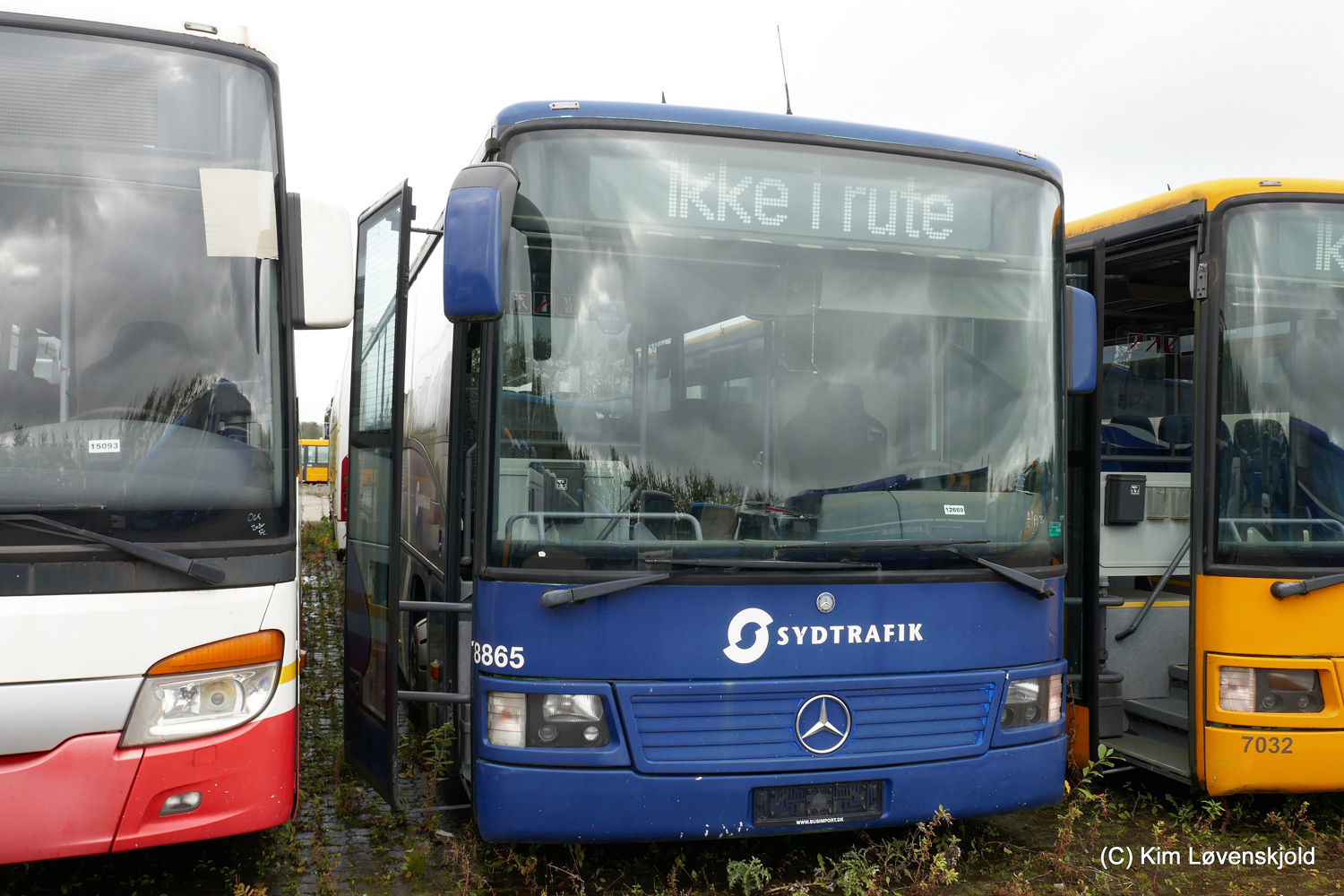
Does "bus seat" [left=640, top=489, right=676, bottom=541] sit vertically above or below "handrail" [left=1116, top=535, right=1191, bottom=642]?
above

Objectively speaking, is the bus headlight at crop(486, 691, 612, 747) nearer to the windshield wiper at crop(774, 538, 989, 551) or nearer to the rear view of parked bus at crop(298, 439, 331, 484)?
the windshield wiper at crop(774, 538, 989, 551)

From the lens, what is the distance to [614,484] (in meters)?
4.01

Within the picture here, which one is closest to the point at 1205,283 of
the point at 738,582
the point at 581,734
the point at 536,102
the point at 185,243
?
the point at 738,582

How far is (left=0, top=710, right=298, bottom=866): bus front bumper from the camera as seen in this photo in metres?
3.46

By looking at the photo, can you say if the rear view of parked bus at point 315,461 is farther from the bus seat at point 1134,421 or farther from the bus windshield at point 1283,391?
the bus windshield at point 1283,391

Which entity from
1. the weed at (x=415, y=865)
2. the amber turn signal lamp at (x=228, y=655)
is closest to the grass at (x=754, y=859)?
the weed at (x=415, y=865)

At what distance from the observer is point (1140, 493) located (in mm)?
5766

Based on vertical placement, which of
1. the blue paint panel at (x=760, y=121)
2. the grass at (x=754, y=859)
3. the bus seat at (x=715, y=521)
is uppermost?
the blue paint panel at (x=760, y=121)

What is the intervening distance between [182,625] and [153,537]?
307 mm

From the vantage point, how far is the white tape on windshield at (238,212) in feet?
12.6

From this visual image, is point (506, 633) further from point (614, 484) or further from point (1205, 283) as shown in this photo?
point (1205, 283)

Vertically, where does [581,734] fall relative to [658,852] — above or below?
above

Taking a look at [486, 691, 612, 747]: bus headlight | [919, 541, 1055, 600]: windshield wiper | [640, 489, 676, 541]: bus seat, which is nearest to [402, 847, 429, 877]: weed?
[486, 691, 612, 747]: bus headlight

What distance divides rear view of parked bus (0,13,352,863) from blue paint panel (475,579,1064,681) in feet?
2.87
